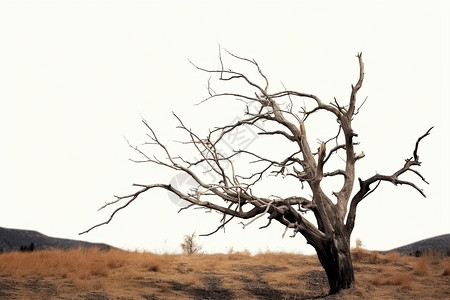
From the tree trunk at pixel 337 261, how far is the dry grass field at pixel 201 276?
0.27 meters

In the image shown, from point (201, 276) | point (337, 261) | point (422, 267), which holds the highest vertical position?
point (422, 267)

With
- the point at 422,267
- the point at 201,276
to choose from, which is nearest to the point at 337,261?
the point at 201,276

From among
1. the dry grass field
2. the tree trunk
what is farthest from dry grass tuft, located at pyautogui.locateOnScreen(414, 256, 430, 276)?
the tree trunk

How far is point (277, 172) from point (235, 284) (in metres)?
3.09

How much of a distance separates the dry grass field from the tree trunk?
0.27 meters

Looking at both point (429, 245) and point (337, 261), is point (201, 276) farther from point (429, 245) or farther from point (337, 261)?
point (429, 245)

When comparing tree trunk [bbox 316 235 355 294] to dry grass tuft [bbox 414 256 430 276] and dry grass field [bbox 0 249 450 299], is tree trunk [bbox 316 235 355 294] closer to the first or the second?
dry grass field [bbox 0 249 450 299]

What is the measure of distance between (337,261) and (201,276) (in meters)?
3.95

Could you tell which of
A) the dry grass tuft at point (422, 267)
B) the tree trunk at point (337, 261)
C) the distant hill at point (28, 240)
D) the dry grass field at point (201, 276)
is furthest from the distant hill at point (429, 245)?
the distant hill at point (28, 240)

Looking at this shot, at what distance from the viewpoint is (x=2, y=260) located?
15594mm

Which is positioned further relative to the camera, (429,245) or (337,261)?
(429,245)

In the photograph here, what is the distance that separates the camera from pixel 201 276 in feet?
51.1

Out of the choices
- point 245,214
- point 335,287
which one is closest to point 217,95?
point 245,214

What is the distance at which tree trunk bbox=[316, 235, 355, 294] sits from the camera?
44.0ft
